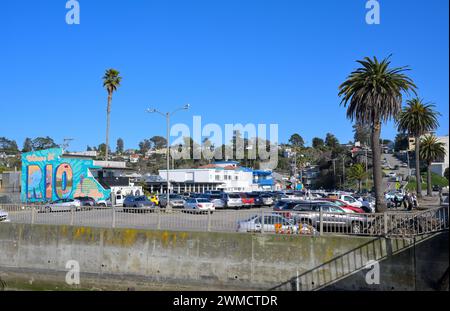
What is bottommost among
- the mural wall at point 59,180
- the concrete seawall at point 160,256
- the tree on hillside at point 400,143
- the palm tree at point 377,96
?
the concrete seawall at point 160,256

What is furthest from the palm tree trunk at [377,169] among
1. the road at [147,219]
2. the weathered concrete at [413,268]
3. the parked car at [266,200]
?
the parked car at [266,200]

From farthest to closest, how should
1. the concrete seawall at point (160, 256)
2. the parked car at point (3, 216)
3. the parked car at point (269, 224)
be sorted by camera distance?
1. the parked car at point (3, 216)
2. the parked car at point (269, 224)
3. the concrete seawall at point (160, 256)

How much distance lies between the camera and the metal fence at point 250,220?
49.6ft

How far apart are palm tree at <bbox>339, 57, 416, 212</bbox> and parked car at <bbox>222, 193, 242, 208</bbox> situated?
1605 centimetres

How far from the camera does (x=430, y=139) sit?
5928cm

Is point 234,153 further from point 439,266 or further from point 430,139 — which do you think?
point 439,266

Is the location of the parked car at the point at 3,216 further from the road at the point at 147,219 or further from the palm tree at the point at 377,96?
the palm tree at the point at 377,96

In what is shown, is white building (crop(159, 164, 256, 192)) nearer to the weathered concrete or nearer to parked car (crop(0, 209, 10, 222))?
parked car (crop(0, 209, 10, 222))

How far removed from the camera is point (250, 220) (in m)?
17.3

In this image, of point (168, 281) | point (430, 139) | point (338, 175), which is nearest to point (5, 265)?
point (168, 281)

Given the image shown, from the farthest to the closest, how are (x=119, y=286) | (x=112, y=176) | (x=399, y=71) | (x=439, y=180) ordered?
(x=439, y=180)
(x=112, y=176)
(x=399, y=71)
(x=119, y=286)
